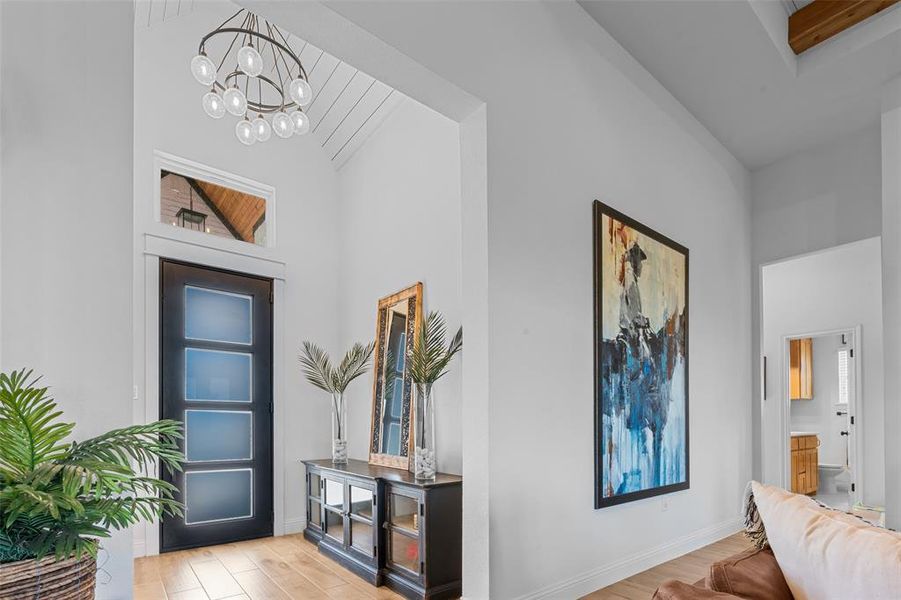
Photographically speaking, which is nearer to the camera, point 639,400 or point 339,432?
point 639,400

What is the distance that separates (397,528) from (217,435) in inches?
76.6

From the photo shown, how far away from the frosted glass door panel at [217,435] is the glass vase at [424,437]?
1.84m

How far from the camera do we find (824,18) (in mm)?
3801

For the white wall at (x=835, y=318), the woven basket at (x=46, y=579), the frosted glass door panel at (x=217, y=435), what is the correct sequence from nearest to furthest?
1. the woven basket at (x=46, y=579)
2. the frosted glass door panel at (x=217, y=435)
3. the white wall at (x=835, y=318)

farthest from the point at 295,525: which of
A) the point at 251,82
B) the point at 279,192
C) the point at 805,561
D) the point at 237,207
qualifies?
the point at 805,561

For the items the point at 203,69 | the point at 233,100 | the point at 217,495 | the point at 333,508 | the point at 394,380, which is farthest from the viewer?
the point at 217,495

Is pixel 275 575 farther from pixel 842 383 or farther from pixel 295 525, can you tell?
pixel 842 383

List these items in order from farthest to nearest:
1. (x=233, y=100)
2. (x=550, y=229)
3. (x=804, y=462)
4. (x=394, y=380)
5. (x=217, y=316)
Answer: (x=804, y=462)
(x=217, y=316)
(x=394, y=380)
(x=233, y=100)
(x=550, y=229)

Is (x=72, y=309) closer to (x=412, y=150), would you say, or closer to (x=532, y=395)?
(x=532, y=395)

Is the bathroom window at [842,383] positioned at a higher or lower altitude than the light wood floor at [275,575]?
higher

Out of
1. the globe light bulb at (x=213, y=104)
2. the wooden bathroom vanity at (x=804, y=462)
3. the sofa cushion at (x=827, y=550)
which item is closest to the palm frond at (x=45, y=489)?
the sofa cushion at (x=827, y=550)

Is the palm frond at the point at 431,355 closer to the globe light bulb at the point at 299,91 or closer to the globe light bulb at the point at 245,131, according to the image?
the globe light bulb at the point at 299,91

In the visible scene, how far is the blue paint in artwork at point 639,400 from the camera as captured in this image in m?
3.54

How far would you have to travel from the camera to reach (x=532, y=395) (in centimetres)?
303
